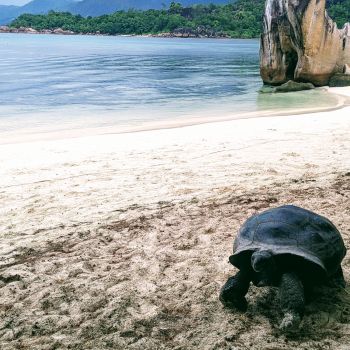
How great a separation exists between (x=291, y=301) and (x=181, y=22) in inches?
4808

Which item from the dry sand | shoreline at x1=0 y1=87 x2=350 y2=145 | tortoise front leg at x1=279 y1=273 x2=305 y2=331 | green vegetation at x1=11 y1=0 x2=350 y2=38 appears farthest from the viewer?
green vegetation at x1=11 y1=0 x2=350 y2=38

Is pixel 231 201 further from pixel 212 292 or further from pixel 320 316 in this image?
pixel 320 316

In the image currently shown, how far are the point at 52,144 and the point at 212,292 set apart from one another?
7092 mm

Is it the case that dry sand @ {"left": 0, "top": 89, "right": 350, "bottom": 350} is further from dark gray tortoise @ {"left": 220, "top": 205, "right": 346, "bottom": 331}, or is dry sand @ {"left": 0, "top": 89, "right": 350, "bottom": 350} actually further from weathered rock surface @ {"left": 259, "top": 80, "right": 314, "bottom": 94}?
weathered rock surface @ {"left": 259, "top": 80, "right": 314, "bottom": 94}

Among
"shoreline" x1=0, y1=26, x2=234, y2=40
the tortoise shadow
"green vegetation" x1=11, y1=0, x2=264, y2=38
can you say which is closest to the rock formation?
the tortoise shadow

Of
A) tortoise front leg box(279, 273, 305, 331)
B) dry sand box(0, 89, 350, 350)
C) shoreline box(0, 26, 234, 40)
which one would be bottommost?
dry sand box(0, 89, 350, 350)

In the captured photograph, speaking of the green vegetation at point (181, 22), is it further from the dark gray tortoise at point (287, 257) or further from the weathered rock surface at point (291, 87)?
the dark gray tortoise at point (287, 257)

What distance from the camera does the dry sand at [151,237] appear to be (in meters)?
3.09

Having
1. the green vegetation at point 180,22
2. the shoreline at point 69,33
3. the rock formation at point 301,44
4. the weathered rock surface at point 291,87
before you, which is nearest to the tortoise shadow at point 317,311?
the weathered rock surface at point 291,87

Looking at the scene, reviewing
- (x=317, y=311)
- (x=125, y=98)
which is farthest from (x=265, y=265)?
(x=125, y=98)

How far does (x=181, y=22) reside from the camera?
388 ft

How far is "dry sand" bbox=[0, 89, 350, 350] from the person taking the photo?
309 cm

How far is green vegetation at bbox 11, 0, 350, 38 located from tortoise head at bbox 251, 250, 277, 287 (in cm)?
10347

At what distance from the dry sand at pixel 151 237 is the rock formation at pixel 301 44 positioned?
13769 millimetres
